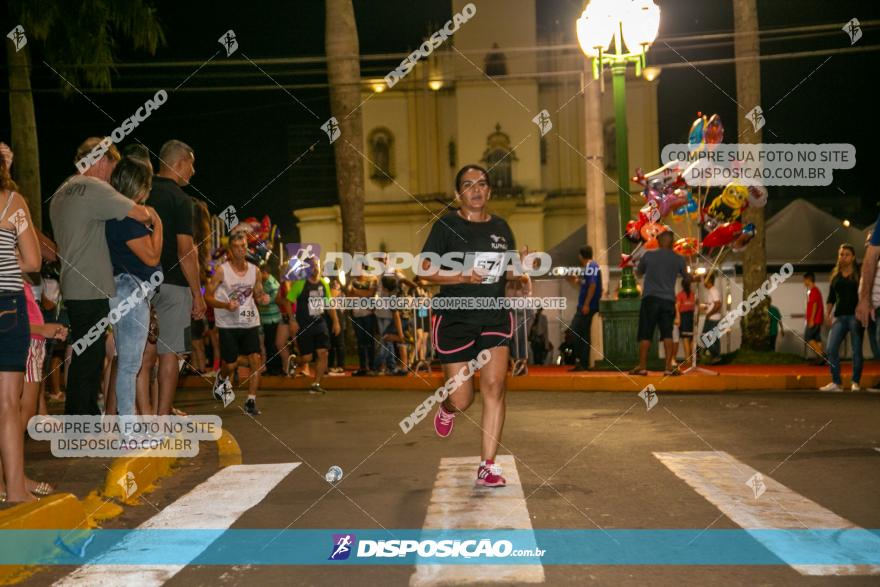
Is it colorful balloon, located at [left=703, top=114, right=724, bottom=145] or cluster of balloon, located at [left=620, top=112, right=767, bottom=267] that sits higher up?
colorful balloon, located at [left=703, top=114, right=724, bottom=145]

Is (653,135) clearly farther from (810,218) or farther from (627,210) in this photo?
(627,210)

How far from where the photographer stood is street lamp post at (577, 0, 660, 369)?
671 inches

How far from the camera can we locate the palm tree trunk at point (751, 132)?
1983 centimetres

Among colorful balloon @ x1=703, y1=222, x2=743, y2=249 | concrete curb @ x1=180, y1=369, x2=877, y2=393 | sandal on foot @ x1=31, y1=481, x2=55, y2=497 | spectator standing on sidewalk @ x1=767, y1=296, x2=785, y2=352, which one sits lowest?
concrete curb @ x1=180, y1=369, x2=877, y2=393

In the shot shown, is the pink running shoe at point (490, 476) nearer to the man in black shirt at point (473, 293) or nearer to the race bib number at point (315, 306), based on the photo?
the man in black shirt at point (473, 293)

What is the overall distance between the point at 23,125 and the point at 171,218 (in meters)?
16.7

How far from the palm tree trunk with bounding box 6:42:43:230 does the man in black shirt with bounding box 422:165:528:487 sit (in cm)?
1788

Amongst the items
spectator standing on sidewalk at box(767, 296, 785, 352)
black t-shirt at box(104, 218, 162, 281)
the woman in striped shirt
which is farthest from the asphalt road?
spectator standing on sidewalk at box(767, 296, 785, 352)

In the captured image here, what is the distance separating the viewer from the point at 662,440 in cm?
921

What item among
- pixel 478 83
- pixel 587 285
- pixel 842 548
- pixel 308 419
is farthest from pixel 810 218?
pixel 478 83

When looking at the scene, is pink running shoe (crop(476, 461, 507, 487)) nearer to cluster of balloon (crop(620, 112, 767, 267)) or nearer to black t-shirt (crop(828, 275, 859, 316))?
black t-shirt (crop(828, 275, 859, 316))

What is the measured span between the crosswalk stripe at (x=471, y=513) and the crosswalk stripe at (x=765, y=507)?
1.16 m

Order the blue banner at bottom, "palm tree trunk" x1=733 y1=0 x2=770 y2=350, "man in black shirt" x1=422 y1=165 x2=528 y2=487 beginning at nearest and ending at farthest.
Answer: the blue banner at bottom < "man in black shirt" x1=422 y1=165 x2=528 y2=487 < "palm tree trunk" x1=733 y1=0 x2=770 y2=350

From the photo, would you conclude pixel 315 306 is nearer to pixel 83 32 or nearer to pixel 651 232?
pixel 651 232
